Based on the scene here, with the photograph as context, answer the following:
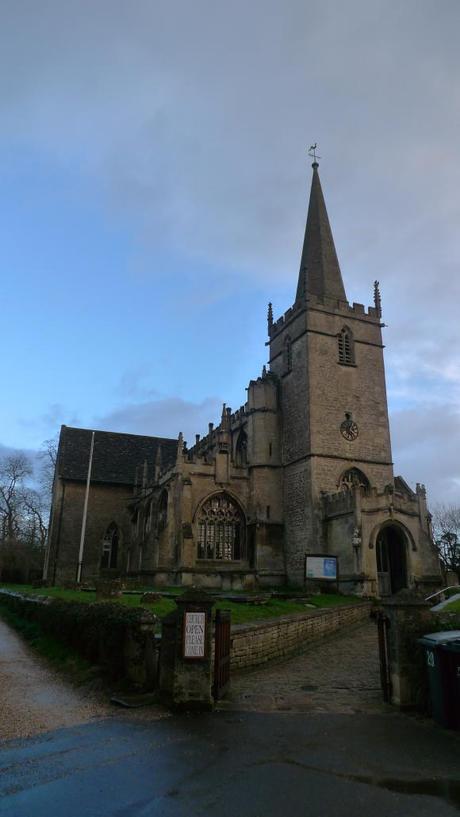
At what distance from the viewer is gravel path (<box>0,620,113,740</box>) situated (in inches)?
329

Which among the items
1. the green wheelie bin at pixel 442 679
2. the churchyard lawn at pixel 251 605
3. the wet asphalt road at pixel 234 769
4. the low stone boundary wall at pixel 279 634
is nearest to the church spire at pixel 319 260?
the churchyard lawn at pixel 251 605

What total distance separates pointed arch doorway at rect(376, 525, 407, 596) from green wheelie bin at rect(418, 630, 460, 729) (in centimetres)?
2060

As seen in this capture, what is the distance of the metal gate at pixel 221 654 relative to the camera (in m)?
10.00

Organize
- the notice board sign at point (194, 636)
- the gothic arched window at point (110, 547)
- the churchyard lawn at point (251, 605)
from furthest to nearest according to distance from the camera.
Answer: the gothic arched window at point (110, 547) < the churchyard lawn at point (251, 605) < the notice board sign at point (194, 636)

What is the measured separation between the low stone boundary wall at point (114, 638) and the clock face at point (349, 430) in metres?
22.6

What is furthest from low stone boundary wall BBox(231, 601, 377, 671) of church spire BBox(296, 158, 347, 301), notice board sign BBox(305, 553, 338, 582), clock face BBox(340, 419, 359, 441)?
church spire BBox(296, 158, 347, 301)

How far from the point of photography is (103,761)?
21.8 feet

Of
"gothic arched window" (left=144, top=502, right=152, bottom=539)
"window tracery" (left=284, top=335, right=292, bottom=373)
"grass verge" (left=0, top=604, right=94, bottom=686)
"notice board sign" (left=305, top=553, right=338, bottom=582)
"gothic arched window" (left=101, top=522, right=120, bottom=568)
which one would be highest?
"window tracery" (left=284, top=335, right=292, bottom=373)

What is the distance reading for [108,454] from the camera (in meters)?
47.9

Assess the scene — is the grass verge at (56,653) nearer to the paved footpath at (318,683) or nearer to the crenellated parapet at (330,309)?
the paved footpath at (318,683)

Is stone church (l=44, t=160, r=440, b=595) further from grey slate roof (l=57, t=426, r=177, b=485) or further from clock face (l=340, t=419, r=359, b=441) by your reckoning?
grey slate roof (l=57, t=426, r=177, b=485)

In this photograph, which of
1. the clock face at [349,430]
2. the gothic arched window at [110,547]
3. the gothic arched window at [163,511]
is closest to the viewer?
the gothic arched window at [163,511]

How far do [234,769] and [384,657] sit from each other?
15.6 feet

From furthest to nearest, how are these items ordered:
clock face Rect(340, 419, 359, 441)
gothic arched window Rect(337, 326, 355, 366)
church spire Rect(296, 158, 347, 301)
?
church spire Rect(296, 158, 347, 301) → gothic arched window Rect(337, 326, 355, 366) → clock face Rect(340, 419, 359, 441)
